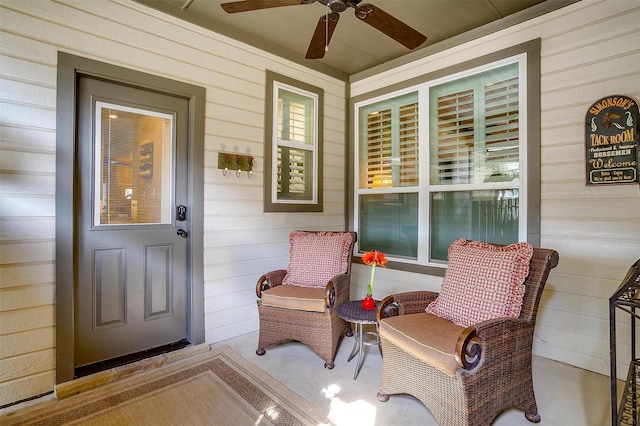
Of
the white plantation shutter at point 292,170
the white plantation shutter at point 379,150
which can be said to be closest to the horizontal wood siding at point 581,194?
the white plantation shutter at point 379,150

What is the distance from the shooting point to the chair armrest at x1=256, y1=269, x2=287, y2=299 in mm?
2801

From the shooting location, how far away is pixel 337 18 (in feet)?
6.82

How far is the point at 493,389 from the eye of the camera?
1.68 meters

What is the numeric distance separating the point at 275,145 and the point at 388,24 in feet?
5.31

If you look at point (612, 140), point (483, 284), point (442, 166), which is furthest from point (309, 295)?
point (612, 140)

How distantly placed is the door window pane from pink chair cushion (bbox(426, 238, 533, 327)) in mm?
2244

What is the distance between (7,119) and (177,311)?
1.77 metres

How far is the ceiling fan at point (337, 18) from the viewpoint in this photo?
195cm

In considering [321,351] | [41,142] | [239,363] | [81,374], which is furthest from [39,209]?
[321,351]

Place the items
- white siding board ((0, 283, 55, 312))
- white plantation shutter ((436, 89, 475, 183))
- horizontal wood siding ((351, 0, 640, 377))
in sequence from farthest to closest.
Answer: white plantation shutter ((436, 89, 475, 183))
horizontal wood siding ((351, 0, 640, 377))
white siding board ((0, 283, 55, 312))

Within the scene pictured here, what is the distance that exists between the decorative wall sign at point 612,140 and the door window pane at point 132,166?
326cm

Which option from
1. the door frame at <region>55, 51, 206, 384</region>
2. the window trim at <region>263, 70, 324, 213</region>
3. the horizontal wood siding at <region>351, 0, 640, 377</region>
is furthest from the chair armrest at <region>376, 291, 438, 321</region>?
the door frame at <region>55, 51, 206, 384</region>

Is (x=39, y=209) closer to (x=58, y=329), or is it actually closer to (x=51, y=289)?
(x=51, y=289)

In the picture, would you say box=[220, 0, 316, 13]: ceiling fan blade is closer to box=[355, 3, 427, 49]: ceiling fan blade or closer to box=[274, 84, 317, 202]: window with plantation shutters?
box=[355, 3, 427, 49]: ceiling fan blade
